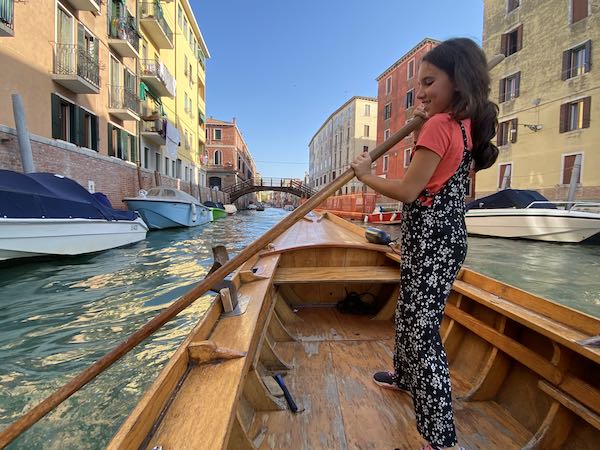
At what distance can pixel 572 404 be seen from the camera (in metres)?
1.26

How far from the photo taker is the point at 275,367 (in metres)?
1.94

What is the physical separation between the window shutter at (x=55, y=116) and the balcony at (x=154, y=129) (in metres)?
5.68

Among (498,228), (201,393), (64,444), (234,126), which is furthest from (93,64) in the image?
(234,126)

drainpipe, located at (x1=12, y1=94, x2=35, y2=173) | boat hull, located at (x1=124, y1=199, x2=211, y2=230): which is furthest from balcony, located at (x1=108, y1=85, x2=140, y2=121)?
drainpipe, located at (x1=12, y1=94, x2=35, y2=173)

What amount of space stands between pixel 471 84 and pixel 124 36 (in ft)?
46.3

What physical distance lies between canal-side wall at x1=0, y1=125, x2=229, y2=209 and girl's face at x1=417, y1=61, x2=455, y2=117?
7.99 m

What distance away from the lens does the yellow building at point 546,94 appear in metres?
13.1

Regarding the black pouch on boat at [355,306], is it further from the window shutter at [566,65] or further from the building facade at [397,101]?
the building facade at [397,101]

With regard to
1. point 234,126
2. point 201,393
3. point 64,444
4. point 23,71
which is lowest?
point 64,444

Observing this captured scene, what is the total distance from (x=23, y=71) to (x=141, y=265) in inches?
→ 217

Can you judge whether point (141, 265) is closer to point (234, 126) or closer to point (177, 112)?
point (177, 112)

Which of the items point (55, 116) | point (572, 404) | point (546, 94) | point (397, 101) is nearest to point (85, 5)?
point (55, 116)

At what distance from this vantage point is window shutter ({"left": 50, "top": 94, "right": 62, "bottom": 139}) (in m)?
8.42

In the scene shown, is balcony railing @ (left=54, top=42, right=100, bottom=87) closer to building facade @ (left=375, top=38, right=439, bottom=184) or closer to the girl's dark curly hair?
the girl's dark curly hair
